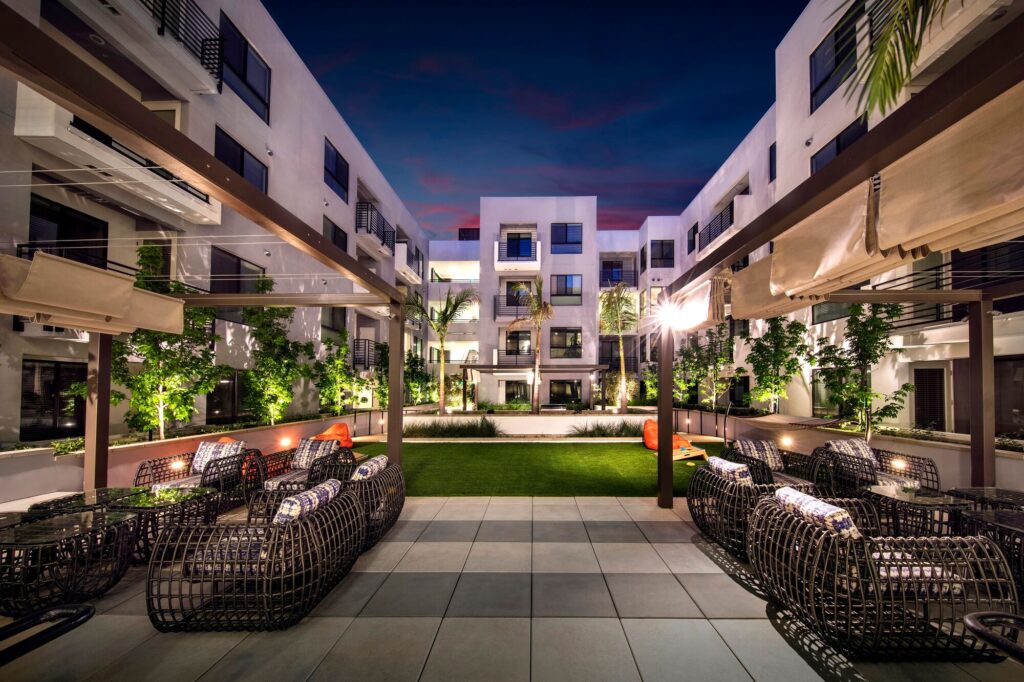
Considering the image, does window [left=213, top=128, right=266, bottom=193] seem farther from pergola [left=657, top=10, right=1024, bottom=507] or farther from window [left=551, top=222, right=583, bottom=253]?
window [left=551, top=222, right=583, bottom=253]

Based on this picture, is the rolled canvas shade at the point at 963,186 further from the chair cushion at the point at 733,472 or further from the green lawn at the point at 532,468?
the green lawn at the point at 532,468

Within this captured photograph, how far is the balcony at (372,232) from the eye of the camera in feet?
67.8

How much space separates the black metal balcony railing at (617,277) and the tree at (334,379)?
63.1 feet

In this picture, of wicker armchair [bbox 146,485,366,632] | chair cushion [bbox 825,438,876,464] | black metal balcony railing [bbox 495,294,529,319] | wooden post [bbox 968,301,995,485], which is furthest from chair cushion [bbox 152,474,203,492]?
black metal balcony railing [bbox 495,294,529,319]

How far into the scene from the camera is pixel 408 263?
25.8 m

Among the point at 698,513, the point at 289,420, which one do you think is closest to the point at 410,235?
the point at 289,420

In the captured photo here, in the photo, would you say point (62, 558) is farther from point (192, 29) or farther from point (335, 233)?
point (335, 233)

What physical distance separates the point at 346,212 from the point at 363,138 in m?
7.86

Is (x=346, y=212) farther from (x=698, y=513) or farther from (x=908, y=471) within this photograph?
(x=908, y=471)

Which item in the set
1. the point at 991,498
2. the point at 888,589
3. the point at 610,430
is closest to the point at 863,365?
the point at 991,498

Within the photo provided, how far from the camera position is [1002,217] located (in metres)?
2.66

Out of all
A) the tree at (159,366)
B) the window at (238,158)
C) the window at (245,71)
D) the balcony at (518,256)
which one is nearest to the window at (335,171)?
the window at (245,71)

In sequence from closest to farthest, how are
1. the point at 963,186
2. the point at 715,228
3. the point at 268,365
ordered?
1. the point at 963,186
2. the point at 268,365
3. the point at 715,228

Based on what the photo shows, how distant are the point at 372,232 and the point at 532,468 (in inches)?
617
